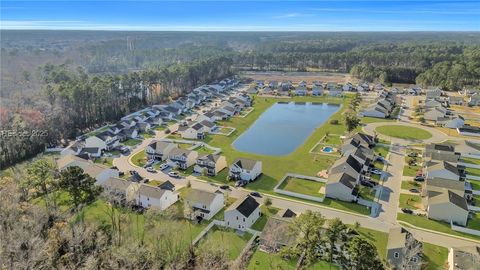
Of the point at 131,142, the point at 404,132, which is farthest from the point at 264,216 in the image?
the point at 404,132

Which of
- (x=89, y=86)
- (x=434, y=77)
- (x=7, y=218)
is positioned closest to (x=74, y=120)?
(x=89, y=86)

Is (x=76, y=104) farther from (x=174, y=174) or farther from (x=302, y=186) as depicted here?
(x=302, y=186)

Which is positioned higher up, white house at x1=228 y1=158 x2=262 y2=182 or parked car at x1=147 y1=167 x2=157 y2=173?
white house at x1=228 y1=158 x2=262 y2=182

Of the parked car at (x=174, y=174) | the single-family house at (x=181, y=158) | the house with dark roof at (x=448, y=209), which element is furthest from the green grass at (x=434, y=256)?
the single-family house at (x=181, y=158)

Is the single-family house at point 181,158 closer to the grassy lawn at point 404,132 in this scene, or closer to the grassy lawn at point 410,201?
the grassy lawn at point 410,201

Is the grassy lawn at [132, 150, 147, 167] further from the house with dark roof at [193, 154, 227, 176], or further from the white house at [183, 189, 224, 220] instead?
the white house at [183, 189, 224, 220]

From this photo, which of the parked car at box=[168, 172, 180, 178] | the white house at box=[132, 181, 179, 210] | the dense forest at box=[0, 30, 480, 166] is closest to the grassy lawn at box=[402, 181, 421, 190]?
the white house at box=[132, 181, 179, 210]
